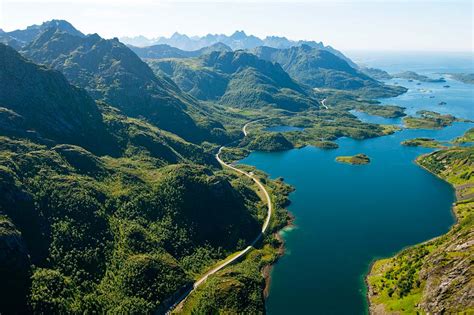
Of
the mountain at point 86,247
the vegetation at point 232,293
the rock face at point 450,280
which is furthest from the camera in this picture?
the vegetation at point 232,293

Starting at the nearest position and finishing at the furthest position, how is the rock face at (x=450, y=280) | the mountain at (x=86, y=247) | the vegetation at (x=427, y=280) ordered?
the rock face at (x=450, y=280), the vegetation at (x=427, y=280), the mountain at (x=86, y=247)

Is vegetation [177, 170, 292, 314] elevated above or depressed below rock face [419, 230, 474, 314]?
below

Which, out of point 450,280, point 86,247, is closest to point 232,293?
point 86,247

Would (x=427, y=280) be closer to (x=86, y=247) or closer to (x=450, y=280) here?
(x=450, y=280)

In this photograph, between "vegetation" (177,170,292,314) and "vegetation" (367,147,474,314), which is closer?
"vegetation" (367,147,474,314)

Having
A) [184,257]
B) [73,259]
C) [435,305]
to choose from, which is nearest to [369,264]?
[435,305]

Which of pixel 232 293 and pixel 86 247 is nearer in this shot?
pixel 232 293

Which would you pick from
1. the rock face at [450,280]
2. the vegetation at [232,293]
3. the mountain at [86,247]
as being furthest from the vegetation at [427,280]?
the mountain at [86,247]

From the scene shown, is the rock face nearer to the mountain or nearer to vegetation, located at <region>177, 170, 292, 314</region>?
vegetation, located at <region>177, 170, 292, 314</region>

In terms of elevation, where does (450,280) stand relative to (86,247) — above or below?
below

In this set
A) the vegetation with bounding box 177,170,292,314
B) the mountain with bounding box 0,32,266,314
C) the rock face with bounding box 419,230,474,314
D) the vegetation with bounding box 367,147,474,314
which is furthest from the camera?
the vegetation with bounding box 177,170,292,314

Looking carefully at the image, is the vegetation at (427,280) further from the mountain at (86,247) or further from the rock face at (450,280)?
the mountain at (86,247)

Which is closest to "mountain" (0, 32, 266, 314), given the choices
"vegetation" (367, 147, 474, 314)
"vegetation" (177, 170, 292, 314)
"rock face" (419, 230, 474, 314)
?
"vegetation" (177, 170, 292, 314)
